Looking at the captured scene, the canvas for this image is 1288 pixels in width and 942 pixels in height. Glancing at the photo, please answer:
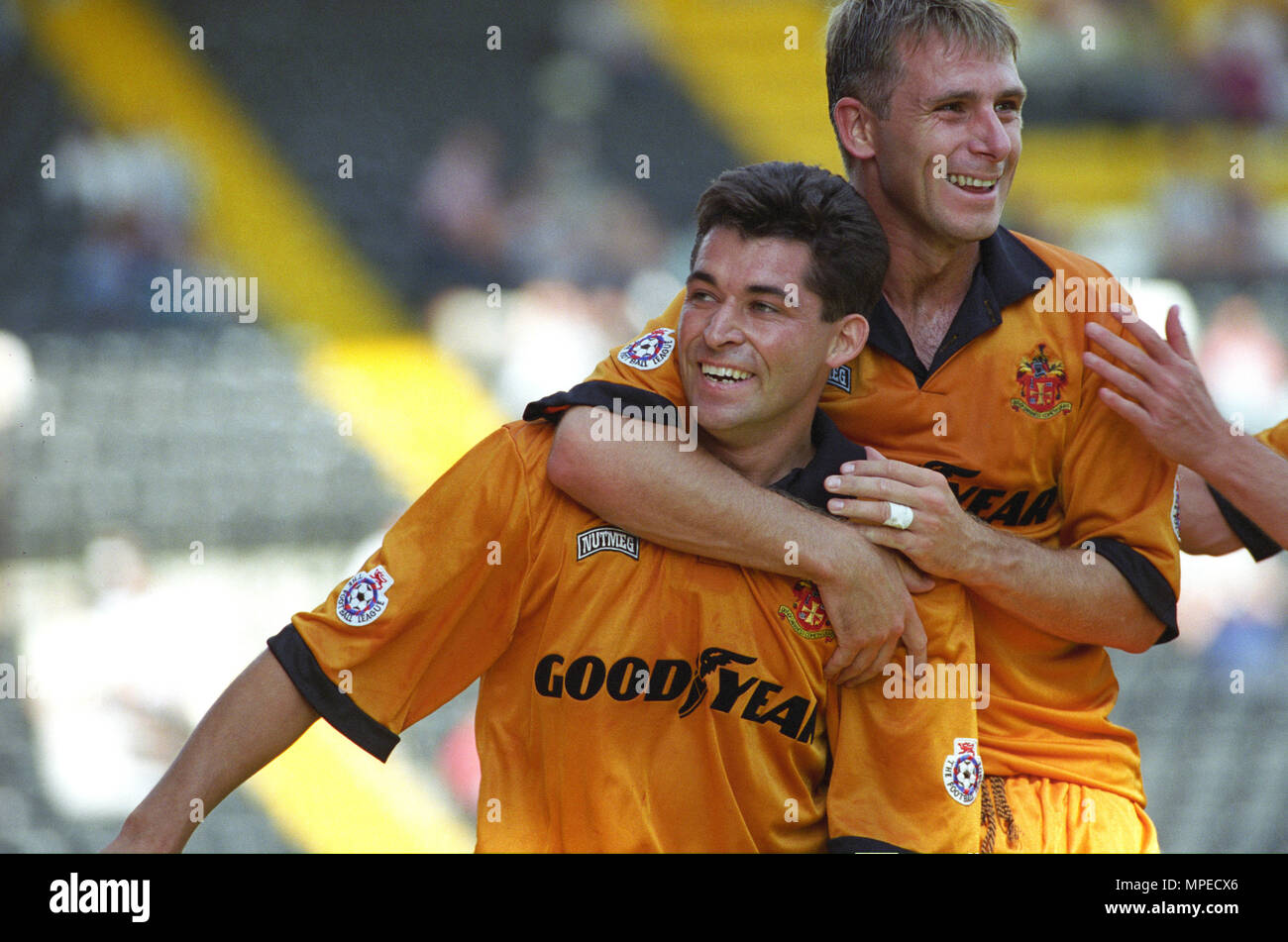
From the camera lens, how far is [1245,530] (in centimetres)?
309

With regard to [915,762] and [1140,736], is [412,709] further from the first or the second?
[1140,736]

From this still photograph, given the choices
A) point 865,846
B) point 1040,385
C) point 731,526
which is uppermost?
point 1040,385

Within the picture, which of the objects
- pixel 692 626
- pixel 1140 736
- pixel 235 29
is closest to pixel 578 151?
pixel 235 29

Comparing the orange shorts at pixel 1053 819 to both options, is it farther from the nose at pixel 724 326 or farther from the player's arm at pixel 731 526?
the nose at pixel 724 326

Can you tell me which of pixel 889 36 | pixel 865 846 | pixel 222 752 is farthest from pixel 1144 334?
pixel 222 752

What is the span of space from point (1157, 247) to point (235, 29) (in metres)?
5.20

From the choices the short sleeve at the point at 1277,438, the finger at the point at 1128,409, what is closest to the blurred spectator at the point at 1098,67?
the short sleeve at the point at 1277,438

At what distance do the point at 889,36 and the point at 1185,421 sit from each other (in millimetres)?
894

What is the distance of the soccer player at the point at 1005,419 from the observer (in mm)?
2502

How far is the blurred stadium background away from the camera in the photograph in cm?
616

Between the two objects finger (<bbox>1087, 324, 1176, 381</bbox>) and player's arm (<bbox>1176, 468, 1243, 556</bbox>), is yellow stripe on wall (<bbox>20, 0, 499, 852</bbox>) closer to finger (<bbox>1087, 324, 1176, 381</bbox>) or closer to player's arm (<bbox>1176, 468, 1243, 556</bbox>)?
player's arm (<bbox>1176, 468, 1243, 556</bbox>)

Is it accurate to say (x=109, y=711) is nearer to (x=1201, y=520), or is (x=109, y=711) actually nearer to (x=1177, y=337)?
(x=1201, y=520)

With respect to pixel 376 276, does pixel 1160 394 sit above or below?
below

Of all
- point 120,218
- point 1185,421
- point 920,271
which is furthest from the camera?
point 120,218
